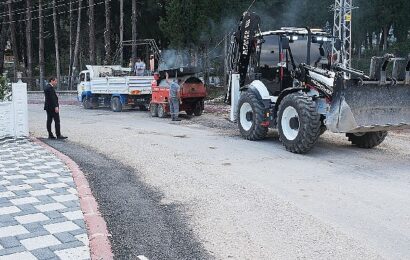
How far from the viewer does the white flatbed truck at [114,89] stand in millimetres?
21875

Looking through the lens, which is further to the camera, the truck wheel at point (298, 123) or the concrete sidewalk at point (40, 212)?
the truck wheel at point (298, 123)

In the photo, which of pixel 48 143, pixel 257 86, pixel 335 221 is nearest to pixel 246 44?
pixel 257 86

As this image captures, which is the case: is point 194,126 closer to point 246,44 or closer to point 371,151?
point 246,44

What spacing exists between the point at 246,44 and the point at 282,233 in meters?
8.12

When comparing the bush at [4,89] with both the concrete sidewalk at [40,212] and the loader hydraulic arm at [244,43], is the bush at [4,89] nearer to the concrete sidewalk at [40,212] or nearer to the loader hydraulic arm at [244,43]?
the concrete sidewalk at [40,212]

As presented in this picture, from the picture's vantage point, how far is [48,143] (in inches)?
494

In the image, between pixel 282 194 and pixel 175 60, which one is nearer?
pixel 282 194

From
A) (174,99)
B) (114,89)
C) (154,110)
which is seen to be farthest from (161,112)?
(114,89)

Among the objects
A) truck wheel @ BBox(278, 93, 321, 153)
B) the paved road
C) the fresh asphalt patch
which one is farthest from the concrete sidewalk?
truck wheel @ BBox(278, 93, 321, 153)

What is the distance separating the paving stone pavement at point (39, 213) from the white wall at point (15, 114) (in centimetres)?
329

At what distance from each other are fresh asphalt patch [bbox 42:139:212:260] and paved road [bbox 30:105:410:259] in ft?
0.42

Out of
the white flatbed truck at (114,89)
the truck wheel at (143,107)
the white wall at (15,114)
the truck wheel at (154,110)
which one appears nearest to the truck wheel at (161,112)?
the truck wheel at (154,110)

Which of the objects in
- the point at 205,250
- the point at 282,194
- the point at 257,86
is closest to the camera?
the point at 205,250

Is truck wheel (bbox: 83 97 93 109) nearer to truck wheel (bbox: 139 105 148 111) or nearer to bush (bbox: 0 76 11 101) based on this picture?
truck wheel (bbox: 139 105 148 111)
